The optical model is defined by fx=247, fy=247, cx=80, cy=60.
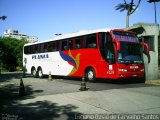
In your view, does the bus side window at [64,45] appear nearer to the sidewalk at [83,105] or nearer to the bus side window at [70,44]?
the bus side window at [70,44]

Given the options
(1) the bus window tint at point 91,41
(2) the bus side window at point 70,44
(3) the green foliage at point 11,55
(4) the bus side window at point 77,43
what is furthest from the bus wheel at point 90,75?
(3) the green foliage at point 11,55

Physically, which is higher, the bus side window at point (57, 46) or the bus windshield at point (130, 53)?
the bus side window at point (57, 46)

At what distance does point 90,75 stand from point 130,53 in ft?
11.3

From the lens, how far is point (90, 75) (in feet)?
57.5

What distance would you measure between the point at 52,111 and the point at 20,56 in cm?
5376

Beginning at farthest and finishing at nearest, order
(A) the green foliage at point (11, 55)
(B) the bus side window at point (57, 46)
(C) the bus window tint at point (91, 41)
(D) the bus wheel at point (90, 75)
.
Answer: (A) the green foliage at point (11, 55) < (B) the bus side window at point (57, 46) < (D) the bus wheel at point (90, 75) < (C) the bus window tint at point (91, 41)

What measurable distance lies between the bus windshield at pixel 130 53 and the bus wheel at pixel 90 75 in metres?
2.68

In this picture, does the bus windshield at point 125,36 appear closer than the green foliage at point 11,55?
Yes

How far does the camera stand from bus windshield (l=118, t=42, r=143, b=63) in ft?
50.0

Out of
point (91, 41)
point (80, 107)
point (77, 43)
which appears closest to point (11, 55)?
point (77, 43)

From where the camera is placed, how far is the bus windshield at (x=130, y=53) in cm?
1523

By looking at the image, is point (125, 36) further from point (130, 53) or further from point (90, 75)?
point (90, 75)

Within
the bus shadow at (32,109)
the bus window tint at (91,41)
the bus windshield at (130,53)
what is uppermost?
the bus window tint at (91,41)

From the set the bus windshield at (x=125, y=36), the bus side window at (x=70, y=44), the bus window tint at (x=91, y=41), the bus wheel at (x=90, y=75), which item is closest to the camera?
the bus windshield at (x=125, y=36)
